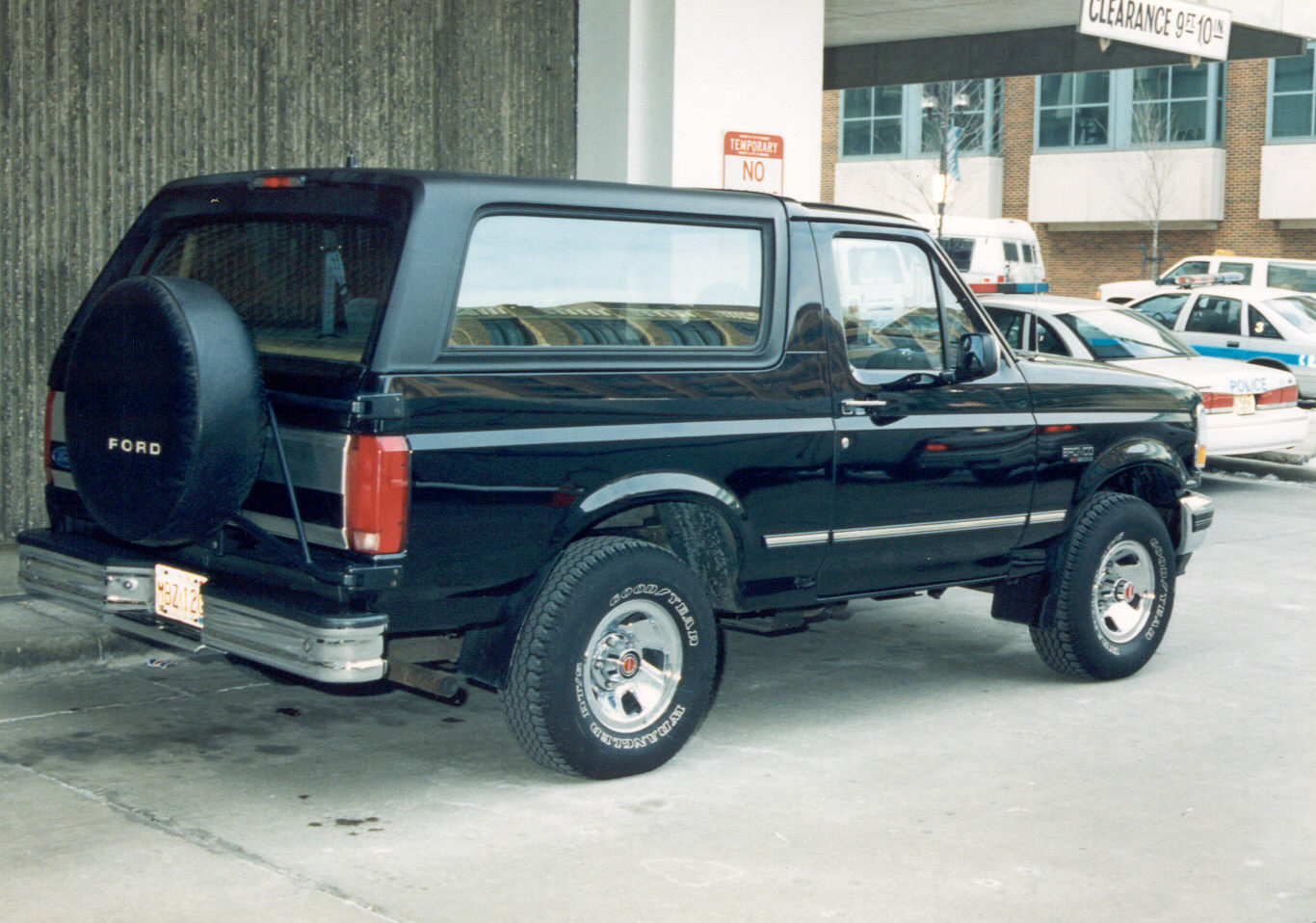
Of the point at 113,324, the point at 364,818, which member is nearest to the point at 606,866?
the point at 364,818

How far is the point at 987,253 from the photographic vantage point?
36875 mm

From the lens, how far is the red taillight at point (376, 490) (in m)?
5.09

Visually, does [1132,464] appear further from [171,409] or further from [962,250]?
[962,250]

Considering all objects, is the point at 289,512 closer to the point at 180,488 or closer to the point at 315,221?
the point at 180,488

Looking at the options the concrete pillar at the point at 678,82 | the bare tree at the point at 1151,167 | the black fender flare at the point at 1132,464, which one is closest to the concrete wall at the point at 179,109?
the concrete pillar at the point at 678,82

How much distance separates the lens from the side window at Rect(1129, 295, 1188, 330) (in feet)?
62.8

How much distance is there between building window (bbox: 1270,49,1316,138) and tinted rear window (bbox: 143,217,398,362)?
39096 millimetres

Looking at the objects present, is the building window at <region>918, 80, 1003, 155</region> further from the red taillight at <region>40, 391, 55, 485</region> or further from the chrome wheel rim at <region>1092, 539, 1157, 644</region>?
the red taillight at <region>40, 391, 55, 485</region>

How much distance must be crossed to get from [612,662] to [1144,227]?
4127 centimetres

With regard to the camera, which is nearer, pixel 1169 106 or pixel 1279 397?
pixel 1279 397

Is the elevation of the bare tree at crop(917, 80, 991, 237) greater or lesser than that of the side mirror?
greater

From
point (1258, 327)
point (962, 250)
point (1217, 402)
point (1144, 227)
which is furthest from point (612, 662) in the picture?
point (1144, 227)

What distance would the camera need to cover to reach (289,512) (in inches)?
211

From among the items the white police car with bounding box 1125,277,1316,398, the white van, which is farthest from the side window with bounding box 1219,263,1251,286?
the white van
